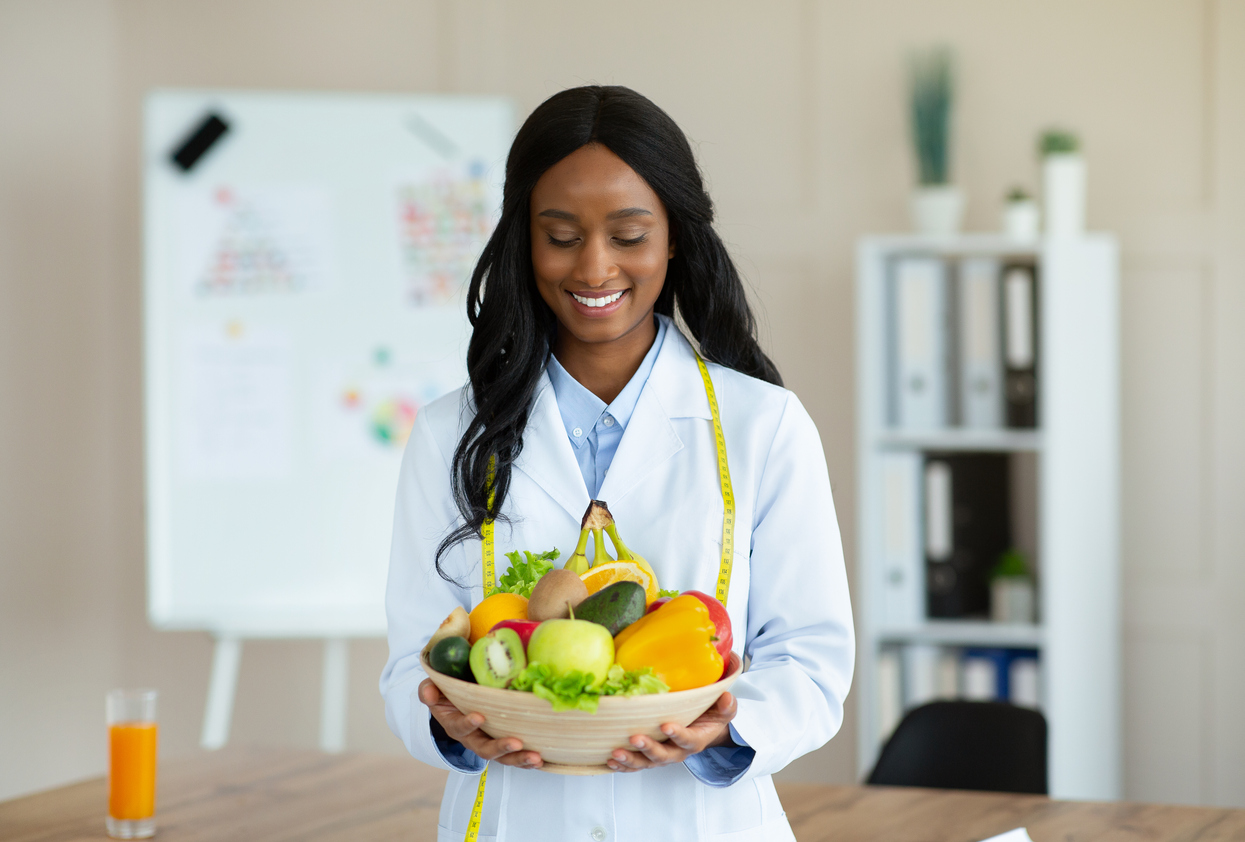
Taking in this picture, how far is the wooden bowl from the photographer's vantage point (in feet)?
3.17

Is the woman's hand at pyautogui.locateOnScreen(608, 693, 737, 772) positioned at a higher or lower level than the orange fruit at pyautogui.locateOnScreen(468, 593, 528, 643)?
lower

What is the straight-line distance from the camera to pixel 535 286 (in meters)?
1.39

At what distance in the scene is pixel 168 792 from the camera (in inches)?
72.4

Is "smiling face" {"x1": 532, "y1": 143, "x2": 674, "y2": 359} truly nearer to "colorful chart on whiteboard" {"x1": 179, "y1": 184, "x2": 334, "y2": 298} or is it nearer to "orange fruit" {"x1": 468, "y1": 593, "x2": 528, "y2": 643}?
"orange fruit" {"x1": 468, "y1": 593, "x2": 528, "y2": 643}

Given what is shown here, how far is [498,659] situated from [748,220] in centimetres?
270

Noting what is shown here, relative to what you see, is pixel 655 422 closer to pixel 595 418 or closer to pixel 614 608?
pixel 595 418

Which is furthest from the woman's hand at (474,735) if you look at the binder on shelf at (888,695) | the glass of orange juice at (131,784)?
the binder on shelf at (888,695)

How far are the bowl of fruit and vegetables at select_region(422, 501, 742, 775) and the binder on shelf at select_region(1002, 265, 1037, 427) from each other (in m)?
2.17

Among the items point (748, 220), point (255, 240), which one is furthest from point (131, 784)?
point (748, 220)

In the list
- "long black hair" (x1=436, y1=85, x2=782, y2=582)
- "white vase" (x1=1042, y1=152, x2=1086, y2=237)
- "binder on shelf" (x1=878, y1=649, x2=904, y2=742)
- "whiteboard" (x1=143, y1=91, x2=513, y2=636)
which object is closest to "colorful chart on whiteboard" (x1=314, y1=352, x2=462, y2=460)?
"whiteboard" (x1=143, y1=91, x2=513, y2=636)

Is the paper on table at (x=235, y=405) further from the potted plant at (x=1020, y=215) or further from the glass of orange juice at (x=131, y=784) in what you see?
the potted plant at (x=1020, y=215)

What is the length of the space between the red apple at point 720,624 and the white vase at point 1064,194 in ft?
7.63

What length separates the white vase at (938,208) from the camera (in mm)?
3107

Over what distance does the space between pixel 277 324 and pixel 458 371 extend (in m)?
0.48
